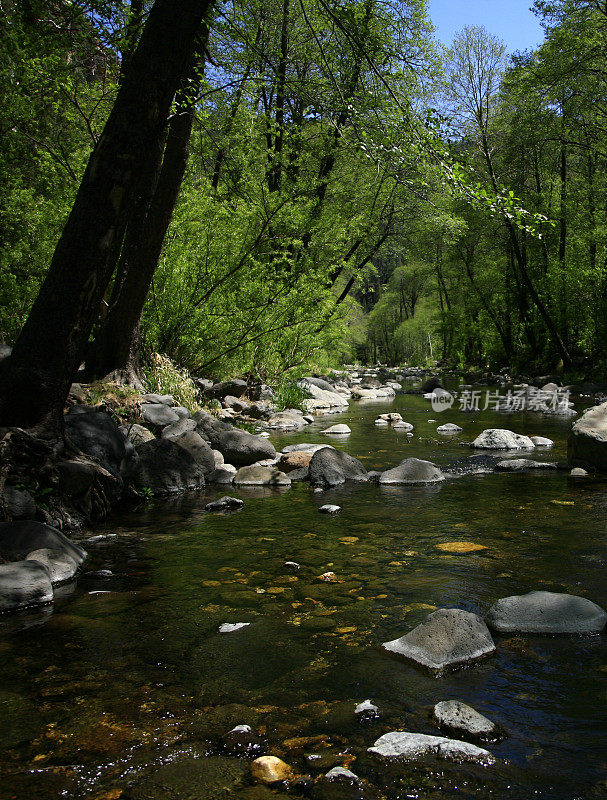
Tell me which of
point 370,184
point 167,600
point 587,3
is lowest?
point 167,600

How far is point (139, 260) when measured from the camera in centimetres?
869

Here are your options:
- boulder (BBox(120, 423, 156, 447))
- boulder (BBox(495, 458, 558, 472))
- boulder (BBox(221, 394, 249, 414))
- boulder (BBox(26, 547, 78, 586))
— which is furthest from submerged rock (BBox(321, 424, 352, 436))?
boulder (BBox(26, 547, 78, 586))

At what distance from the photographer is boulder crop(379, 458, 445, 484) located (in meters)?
7.64

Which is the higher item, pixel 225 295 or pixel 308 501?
pixel 225 295

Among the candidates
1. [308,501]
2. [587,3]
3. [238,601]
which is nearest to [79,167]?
[308,501]

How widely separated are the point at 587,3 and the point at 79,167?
16516mm

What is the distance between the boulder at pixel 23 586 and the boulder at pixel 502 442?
312 inches

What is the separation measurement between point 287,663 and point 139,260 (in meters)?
7.06

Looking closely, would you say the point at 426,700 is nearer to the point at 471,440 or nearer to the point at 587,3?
the point at 471,440

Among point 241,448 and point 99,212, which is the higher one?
point 99,212

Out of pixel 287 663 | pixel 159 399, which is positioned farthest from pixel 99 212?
pixel 159 399

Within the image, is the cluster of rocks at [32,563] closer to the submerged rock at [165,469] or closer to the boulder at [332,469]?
the submerged rock at [165,469]

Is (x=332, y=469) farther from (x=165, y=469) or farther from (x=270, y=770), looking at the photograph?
(x=270, y=770)

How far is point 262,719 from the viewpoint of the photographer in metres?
2.51
